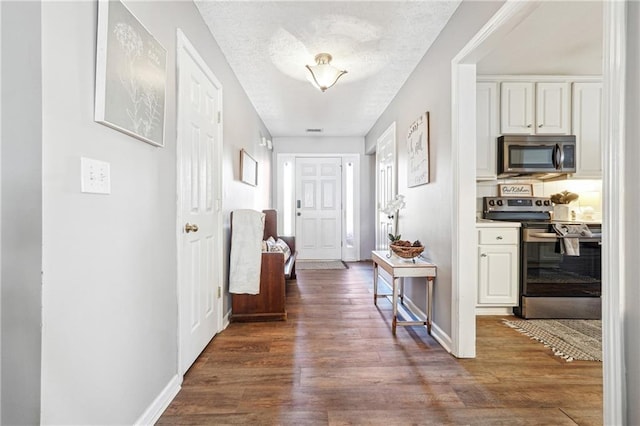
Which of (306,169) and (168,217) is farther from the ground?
(306,169)

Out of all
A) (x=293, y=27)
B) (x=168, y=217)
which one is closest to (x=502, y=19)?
(x=293, y=27)

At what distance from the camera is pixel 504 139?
2.98 metres

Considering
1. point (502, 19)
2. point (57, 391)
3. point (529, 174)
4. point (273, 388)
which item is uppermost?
point (502, 19)

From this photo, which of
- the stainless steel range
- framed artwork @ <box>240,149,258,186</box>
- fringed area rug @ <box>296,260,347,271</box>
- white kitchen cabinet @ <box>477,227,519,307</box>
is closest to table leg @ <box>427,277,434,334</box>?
white kitchen cabinet @ <box>477,227,519,307</box>

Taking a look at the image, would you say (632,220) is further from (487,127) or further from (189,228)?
(487,127)

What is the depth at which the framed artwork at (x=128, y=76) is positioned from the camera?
1.10m

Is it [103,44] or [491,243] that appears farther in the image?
[491,243]

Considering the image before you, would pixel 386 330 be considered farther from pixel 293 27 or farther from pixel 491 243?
pixel 293 27

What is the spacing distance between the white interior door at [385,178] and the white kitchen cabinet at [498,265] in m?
1.10

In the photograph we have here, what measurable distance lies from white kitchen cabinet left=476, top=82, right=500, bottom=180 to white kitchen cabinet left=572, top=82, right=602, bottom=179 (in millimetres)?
800

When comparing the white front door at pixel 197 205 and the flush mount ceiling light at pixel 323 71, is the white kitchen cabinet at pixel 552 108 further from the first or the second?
the white front door at pixel 197 205

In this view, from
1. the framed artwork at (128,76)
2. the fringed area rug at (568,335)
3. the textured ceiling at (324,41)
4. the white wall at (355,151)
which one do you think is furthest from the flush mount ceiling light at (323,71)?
the white wall at (355,151)

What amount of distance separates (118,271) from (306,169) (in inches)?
193

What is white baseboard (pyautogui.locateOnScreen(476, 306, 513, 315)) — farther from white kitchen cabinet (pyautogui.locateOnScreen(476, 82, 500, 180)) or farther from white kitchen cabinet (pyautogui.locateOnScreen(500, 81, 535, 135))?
white kitchen cabinet (pyautogui.locateOnScreen(500, 81, 535, 135))
